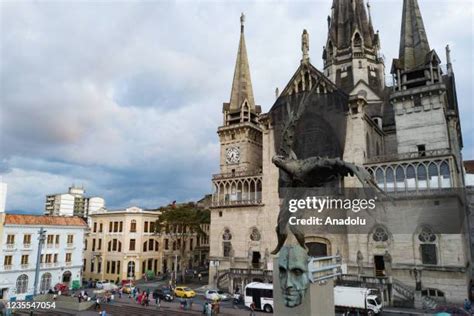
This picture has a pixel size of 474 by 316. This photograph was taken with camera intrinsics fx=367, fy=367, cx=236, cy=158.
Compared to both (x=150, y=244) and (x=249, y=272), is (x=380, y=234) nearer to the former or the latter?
(x=249, y=272)

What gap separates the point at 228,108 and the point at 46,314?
3458 cm

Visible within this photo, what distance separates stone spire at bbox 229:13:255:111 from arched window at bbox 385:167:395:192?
22.6m

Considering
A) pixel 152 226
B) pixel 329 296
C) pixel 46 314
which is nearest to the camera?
pixel 329 296

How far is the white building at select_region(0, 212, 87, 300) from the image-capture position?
41.8 meters

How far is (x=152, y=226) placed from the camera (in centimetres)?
5859

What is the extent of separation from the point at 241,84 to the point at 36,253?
35699 mm

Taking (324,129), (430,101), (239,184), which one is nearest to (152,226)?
(239,184)

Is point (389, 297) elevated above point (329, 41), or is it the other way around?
point (329, 41)

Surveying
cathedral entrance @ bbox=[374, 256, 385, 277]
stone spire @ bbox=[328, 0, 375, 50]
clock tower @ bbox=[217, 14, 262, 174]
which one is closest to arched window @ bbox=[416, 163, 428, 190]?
cathedral entrance @ bbox=[374, 256, 385, 277]

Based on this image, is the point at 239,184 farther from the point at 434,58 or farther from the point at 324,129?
the point at 434,58

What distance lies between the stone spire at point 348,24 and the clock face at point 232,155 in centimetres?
2279

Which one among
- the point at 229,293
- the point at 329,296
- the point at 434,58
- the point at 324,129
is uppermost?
the point at 434,58

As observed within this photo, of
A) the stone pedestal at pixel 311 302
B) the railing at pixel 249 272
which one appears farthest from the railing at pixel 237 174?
the stone pedestal at pixel 311 302

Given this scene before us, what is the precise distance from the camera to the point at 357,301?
28.5m
